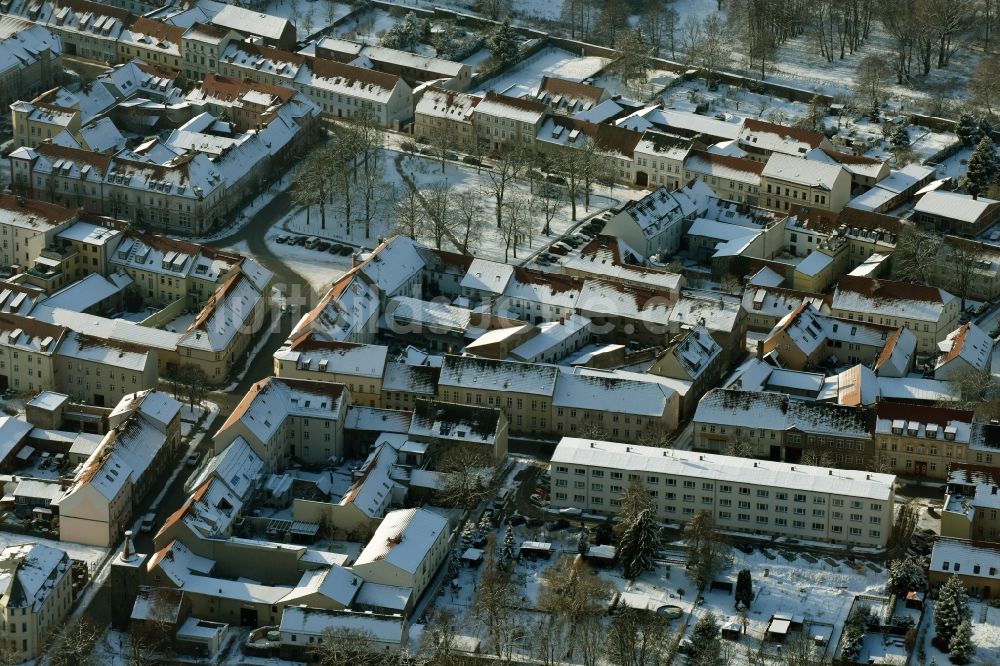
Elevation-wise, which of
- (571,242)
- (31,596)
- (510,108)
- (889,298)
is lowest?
(31,596)

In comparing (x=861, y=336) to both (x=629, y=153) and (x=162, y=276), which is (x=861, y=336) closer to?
(x=629, y=153)

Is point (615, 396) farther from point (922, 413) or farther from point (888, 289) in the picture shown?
point (888, 289)

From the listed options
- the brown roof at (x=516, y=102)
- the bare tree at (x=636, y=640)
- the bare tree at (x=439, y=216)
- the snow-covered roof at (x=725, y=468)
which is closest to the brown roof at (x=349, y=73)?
the brown roof at (x=516, y=102)

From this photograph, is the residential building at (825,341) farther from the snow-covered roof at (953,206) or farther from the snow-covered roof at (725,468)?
the snow-covered roof at (953,206)

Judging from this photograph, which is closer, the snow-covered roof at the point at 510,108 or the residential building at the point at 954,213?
the residential building at the point at 954,213

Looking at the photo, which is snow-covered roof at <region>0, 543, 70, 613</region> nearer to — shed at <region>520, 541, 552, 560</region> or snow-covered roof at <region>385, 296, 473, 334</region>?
shed at <region>520, 541, 552, 560</region>

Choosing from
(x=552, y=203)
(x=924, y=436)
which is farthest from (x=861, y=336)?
(x=552, y=203)

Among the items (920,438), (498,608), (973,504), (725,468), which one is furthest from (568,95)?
(498,608)
